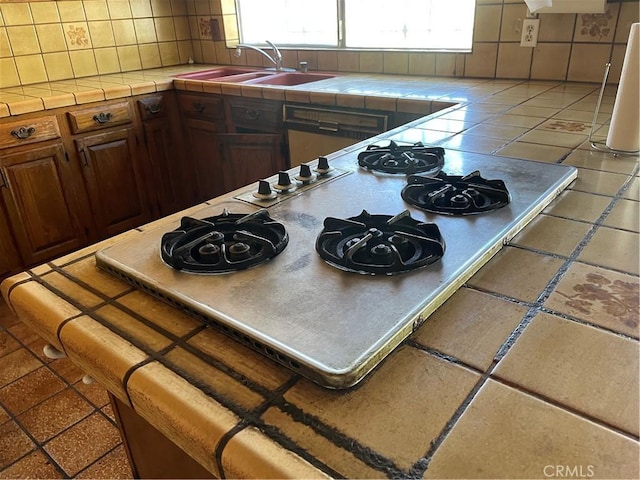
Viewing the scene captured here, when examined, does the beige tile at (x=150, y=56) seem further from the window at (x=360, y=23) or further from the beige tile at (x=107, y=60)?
the window at (x=360, y=23)

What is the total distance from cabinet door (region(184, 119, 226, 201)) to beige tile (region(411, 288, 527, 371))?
2.05 meters

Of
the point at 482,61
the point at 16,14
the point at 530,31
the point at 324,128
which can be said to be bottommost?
the point at 324,128

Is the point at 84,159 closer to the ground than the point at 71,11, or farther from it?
closer to the ground

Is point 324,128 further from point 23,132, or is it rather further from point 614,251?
point 614,251

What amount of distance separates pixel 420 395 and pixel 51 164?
7.44ft

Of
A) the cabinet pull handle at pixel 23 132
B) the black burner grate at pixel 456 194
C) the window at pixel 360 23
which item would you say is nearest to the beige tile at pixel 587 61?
the window at pixel 360 23

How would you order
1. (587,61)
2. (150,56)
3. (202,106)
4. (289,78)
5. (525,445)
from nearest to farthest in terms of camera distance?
(525,445)
(587,61)
(202,106)
(289,78)
(150,56)

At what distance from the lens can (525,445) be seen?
43 centimetres

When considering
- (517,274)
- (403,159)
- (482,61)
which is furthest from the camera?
(482,61)

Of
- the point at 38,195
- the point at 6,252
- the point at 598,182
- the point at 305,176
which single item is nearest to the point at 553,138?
the point at 598,182

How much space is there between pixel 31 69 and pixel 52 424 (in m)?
1.92

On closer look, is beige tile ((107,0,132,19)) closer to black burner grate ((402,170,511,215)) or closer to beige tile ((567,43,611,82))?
beige tile ((567,43,611,82))

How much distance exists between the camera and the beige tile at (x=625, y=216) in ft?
2.67

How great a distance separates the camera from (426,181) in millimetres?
953
